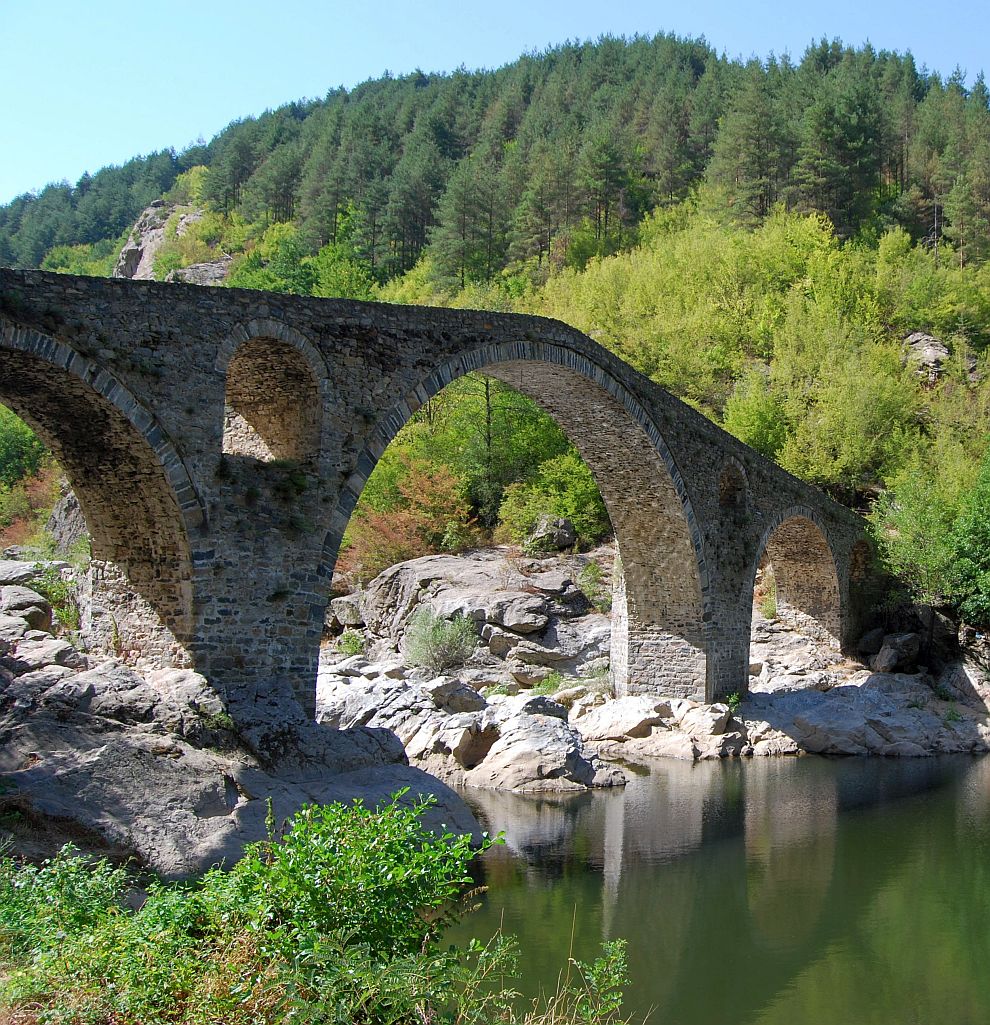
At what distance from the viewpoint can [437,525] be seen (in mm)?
28625

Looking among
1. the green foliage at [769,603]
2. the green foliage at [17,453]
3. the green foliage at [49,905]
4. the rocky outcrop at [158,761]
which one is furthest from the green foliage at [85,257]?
the green foliage at [49,905]

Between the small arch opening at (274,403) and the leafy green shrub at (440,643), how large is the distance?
28.4ft

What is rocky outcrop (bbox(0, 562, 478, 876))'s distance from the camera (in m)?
8.70

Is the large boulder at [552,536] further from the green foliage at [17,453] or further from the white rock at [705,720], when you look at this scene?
the green foliage at [17,453]

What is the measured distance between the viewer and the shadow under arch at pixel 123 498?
10711mm

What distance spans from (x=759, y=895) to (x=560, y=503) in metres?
18.4

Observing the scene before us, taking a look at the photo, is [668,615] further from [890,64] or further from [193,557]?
[890,64]

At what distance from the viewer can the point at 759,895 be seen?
415 inches

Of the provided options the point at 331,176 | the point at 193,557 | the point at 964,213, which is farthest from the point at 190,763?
the point at 331,176

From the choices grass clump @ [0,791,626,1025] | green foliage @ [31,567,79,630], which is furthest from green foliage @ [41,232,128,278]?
grass clump @ [0,791,626,1025]

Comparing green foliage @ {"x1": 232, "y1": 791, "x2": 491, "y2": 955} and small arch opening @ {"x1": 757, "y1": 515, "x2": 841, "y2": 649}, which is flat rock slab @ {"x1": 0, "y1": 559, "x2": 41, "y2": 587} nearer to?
green foliage @ {"x1": 232, "y1": 791, "x2": 491, "y2": 955}

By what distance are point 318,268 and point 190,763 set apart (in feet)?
133

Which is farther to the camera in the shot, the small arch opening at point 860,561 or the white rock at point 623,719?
the small arch opening at point 860,561

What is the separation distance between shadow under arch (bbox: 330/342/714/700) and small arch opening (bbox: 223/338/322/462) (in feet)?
15.7
